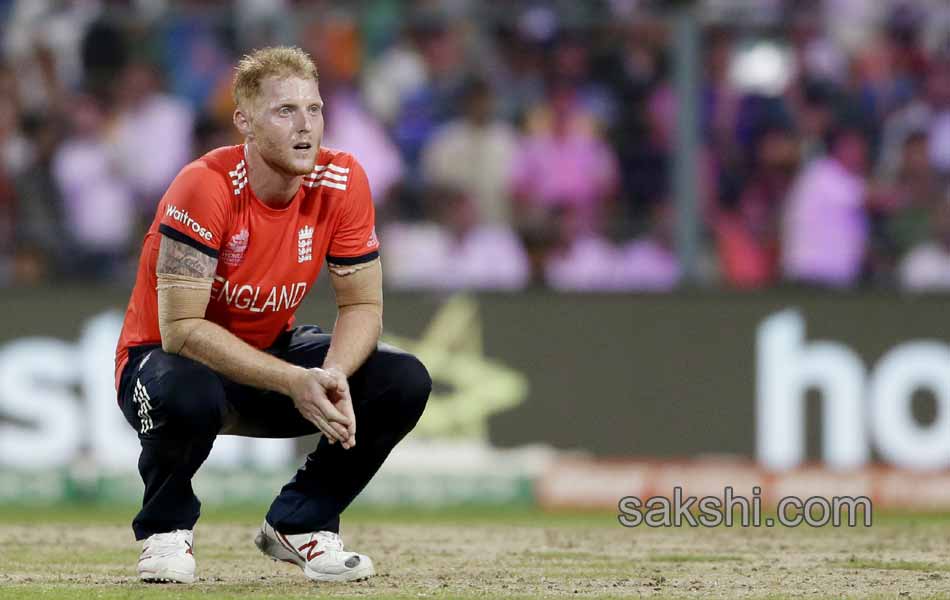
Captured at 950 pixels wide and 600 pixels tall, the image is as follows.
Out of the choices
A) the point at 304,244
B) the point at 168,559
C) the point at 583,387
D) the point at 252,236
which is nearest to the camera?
the point at 168,559

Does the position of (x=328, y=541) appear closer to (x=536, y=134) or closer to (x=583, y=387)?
(x=583, y=387)

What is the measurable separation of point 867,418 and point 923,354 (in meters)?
0.58

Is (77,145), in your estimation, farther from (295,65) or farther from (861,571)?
(861,571)

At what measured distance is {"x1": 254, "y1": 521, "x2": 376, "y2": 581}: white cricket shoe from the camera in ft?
19.9

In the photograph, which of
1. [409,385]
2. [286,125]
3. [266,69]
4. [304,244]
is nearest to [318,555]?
[409,385]

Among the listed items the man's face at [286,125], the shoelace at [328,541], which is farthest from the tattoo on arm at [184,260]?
the shoelace at [328,541]

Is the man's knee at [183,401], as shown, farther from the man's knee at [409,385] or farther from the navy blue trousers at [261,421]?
the man's knee at [409,385]

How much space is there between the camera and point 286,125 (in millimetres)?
5914

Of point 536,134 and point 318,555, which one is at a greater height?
point 536,134

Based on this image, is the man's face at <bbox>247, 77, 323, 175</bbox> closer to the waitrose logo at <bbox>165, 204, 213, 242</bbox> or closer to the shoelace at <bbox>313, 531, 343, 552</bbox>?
the waitrose logo at <bbox>165, 204, 213, 242</bbox>

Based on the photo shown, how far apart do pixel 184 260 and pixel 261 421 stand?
2.59 feet

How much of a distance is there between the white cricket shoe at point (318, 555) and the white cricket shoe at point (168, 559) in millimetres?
438

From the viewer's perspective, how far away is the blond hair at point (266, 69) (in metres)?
5.94

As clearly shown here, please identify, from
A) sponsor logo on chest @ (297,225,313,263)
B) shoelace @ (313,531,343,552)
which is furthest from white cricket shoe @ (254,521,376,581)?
sponsor logo on chest @ (297,225,313,263)
